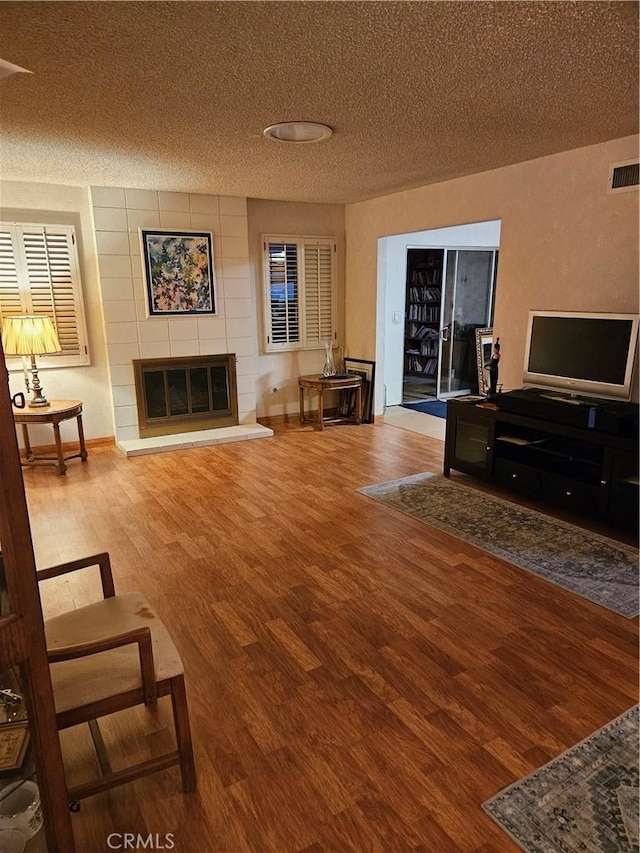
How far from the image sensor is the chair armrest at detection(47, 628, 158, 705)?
1.41 m

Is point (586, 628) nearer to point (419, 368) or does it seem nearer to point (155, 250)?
point (155, 250)

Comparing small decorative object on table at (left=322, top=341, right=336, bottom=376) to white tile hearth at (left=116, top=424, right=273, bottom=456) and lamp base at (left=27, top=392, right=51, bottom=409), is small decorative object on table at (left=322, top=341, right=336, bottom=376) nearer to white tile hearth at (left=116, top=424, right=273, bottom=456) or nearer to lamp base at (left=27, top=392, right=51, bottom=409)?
white tile hearth at (left=116, top=424, right=273, bottom=456)

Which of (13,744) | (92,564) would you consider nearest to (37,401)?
(92,564)

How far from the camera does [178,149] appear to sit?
3584 millimetres

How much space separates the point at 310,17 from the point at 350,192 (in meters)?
3.58

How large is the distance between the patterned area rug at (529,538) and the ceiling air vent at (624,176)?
2157mm

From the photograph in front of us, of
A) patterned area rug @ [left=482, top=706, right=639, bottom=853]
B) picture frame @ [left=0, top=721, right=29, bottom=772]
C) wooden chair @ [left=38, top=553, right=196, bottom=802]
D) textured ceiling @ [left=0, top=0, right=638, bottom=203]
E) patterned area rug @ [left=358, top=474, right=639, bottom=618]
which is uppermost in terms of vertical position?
textured ceiling @ [left=0, top=0, right=638, bottom=203]

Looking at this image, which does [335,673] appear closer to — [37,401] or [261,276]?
[37,401]

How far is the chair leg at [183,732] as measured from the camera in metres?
1.57

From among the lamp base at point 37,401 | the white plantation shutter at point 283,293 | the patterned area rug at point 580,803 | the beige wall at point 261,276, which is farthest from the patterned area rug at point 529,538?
the lamp base at point 37,401

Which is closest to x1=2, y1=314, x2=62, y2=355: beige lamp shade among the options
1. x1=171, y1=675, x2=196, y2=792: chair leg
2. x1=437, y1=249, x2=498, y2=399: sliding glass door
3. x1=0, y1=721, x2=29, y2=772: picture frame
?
x1=0, y1=721, x2=29, y2=772: picture frame

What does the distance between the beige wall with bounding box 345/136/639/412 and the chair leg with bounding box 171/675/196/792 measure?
338cm

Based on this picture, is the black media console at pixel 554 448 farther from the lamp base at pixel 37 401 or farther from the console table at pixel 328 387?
the lamp base at pixel 37 401

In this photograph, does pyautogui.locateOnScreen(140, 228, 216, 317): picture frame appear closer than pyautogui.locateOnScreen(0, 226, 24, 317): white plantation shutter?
No
